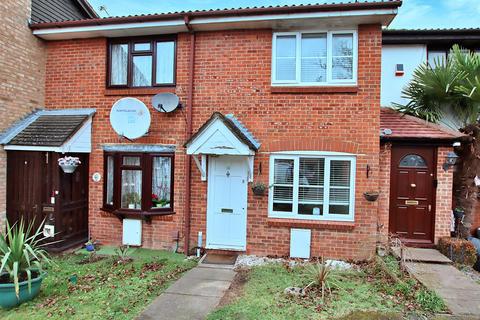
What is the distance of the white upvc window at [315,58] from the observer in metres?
6.98

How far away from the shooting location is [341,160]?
700cm

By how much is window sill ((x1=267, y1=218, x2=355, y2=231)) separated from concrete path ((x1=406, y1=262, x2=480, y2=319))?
150 cm

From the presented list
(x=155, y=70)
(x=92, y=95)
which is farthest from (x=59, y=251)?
(x=155, y=70)

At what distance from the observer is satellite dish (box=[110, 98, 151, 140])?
24.0 feet

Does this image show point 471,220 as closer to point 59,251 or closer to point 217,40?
point 217,40

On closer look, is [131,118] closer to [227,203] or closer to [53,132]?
A: [53,132]

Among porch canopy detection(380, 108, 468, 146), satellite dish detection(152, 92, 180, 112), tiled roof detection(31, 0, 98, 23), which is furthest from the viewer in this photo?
tiled roof detection(31, 0, 98, 23)

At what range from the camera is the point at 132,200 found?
7.87 meters

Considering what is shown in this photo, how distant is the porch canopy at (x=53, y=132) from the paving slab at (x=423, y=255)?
26.8 ft

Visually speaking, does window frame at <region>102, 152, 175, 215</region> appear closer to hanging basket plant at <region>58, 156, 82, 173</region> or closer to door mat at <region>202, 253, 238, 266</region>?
hanging basket plant at <region>58, 156, 82, 173</region>

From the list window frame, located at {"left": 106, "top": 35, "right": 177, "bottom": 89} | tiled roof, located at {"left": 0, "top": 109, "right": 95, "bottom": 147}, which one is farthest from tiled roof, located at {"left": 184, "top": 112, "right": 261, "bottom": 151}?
tiled roof, located at {"left": 0, "top": 109, "right": 95, "bottom": 147}

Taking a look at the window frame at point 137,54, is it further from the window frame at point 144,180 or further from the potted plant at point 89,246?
the potted plant at point 89,246

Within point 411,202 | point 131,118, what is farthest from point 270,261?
point 131,118

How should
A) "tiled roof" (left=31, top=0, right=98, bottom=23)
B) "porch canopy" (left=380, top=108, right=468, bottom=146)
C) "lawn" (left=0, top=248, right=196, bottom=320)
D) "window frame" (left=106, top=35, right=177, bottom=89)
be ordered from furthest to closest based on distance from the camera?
1. "tiled roof" (left=31, top=0, right=98, bottom=23)
2. "window frame" (left=106, top=35, right=177, bottom=89)
3. "porch canopy" (left=380, top=108, right=468, bottom=146)
4. "lawn" (left=0, top=248, right=196, bottom=320)
